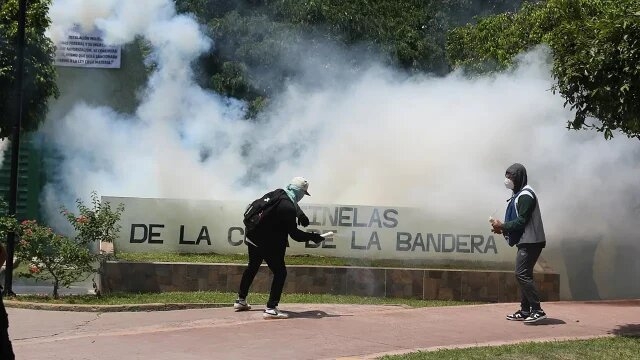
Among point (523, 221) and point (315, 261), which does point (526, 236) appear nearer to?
point (523, 221)

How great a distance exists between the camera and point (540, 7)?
51.6 ft

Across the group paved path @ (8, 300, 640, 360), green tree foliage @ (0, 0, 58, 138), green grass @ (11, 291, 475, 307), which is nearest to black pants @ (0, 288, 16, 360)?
paved path @ (8, 300, 640, 360)

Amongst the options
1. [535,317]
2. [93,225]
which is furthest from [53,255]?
[535,317]

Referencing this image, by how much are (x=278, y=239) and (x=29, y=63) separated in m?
7.21

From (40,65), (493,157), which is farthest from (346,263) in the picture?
(40,65)

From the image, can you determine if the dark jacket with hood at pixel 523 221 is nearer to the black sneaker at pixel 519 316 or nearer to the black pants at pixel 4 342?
the black sneaker at pixel 519 316

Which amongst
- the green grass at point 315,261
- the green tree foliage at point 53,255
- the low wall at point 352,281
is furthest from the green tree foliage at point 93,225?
the green grass at point 315,261

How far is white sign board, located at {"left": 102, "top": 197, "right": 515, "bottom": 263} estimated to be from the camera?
1272 cm

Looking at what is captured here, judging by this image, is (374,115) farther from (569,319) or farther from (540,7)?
(569,319)

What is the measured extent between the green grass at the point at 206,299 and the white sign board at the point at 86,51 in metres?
9.83

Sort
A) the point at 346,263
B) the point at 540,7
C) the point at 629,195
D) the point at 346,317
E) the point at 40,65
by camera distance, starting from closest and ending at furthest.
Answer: the point at 346,317
the point at 346,263
the point at 629,195
the point at 40,65
the point at 540,7

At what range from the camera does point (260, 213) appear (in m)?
9.24

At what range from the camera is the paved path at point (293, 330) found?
25.1ft

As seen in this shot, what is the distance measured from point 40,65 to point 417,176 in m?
6.49
